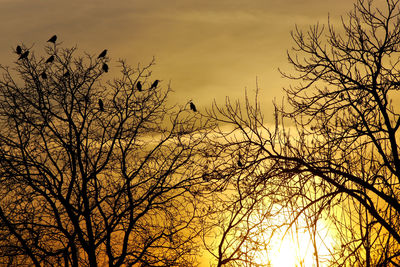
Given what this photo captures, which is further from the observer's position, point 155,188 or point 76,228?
point 155,188

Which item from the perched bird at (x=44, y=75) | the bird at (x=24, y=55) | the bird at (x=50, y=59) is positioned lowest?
the perched bird at (x=44, y=75)

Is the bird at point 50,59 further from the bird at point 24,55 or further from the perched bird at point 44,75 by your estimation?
the bird at point 24,55

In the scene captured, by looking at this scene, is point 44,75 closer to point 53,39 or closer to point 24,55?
point 24,55

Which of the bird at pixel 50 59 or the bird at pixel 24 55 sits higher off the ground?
the bird at pixel 24 55

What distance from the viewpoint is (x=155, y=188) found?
52.2ft

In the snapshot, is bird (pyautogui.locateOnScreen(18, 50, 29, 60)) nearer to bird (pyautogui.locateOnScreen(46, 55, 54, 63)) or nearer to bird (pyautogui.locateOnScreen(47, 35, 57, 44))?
bird (pyautogui.locateOnScreen(46, 55, 54, 63))

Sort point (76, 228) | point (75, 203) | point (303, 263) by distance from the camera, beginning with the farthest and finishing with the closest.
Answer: point (75, 203)
point (76, 228)
point (303, 263)

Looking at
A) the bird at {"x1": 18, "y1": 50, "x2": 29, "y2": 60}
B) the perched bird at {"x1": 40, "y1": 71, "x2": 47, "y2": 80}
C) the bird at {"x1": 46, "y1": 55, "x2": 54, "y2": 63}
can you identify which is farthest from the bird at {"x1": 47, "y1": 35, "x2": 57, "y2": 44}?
the perched bird at {"x1": 40, "y1": 71, "x2": 47, "y2": 80}

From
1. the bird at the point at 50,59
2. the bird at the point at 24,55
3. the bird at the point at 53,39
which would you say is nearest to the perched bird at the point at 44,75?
the bird at the point at 50,59

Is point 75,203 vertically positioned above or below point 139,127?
below

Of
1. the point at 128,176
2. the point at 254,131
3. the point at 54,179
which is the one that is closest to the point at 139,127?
the point at 128,176

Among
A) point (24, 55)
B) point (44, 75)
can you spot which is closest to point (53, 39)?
point (24, 55)

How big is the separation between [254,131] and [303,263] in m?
3.07

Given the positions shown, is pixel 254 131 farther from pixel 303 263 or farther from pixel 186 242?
pixel 186 242
